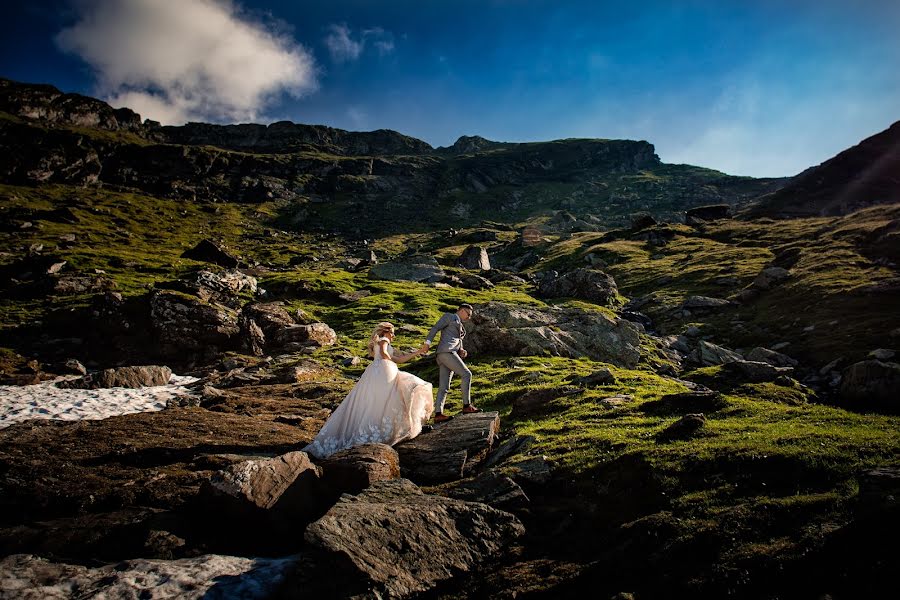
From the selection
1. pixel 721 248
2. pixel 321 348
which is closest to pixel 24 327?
pixel 321 348

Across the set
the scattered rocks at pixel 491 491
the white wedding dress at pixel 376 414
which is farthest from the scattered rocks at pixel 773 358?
the scattered rocks at pixel 491 491

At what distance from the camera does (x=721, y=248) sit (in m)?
88.4

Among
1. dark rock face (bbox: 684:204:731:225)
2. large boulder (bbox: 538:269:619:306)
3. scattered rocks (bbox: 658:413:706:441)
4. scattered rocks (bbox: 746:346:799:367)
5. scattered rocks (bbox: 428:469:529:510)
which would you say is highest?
dark rock face (bbox: 684:204:731:225)

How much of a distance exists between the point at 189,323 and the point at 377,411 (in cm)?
2775

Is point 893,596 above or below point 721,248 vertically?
below

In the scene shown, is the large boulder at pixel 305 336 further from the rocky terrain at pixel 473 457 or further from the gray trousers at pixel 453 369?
the gray trousers at pixel 453 369

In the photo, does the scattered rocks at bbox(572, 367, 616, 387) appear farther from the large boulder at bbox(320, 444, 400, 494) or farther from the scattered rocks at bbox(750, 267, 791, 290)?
the scattered rocks at bbox(750, 267, 791, 290)

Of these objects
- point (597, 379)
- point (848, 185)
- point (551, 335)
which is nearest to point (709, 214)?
point (848, 185)

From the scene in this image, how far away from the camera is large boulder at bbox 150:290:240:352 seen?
33875mm

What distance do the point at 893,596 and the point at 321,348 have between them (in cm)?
3511

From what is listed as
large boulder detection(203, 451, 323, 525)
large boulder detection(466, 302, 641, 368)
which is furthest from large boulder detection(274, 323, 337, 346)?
large boulder detection(203, 451, 323, 525)

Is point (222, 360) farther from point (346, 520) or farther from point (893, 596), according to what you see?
point (893, 596)

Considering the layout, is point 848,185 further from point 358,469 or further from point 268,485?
point 268,485

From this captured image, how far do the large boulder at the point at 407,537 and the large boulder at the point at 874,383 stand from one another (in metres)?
20.1
